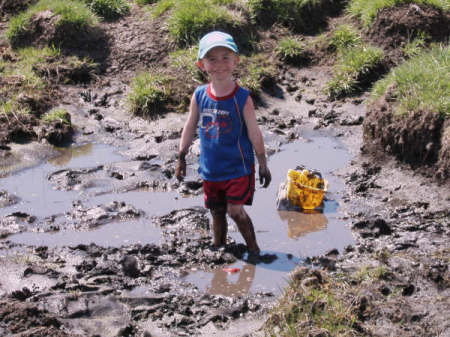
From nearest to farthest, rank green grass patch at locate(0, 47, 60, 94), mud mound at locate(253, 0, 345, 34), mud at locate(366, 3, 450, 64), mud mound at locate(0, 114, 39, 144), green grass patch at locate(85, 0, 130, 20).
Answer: mud mound at locate(0, 114, 39, 144) → green grass patch at locate(0, 47, 60, 94) → mud at locate(366, 3, 450, 64) → mud mound at locate(253, 0, 345, 34) → green grass patch at locate(85, 0, 130, 20)

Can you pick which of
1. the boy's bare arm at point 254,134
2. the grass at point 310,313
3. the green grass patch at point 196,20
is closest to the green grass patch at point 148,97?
the green grass patch at point 196,20

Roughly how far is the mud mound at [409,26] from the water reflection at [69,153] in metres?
4.17

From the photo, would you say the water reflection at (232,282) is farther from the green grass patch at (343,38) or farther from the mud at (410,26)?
the green grass patch at (343,38)

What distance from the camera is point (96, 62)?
995 cm

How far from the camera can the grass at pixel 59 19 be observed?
10.0 m

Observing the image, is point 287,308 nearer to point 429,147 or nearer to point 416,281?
point 416,281

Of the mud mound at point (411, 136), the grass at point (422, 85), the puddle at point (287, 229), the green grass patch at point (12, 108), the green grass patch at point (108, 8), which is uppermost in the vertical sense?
the green grass patch at point (108, 8)

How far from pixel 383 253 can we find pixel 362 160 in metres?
2.41

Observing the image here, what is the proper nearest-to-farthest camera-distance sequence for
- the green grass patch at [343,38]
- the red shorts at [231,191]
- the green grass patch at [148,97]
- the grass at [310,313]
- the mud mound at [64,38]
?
the grass at [310,313] < the red shorts at [231,191] < the green grass patch at [148,97] < the green grass patch at [343,38] < the mud mound at [64,38]

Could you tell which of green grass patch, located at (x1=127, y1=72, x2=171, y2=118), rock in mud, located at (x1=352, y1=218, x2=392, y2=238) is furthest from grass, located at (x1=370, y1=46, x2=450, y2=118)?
green grass patch, located at (x1=127, y1=72, x2=171, y2=118)

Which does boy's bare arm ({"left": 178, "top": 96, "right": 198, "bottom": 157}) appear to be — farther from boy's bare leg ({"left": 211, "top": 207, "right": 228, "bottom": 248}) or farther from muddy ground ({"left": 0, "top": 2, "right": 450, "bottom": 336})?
muddy ground ({"left": 0, "top": 2, "right": 450, "bottom": 336})

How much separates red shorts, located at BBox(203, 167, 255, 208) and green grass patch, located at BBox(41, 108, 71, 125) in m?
3.62

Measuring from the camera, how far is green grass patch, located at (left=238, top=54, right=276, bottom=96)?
8.78 m

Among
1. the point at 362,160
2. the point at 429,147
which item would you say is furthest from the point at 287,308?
the point at 362,160
